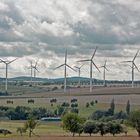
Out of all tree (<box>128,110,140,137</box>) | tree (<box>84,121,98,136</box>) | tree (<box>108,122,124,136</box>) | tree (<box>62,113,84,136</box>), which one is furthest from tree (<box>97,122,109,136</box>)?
tree (<box>62,113,84,136</box>)

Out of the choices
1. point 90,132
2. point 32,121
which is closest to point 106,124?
point 90,132

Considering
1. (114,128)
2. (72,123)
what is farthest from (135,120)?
(72,123)

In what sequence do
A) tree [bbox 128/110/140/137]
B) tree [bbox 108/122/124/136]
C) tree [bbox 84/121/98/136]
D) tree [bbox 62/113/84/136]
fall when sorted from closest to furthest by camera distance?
tree [bbox 128/110/140/137], tree [bbox 108/122/124/136], tree [bbox 84/121/98/136], tree [bbox 62/113/84/136]

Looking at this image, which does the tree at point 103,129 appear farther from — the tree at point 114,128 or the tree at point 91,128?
the tree at point 91,128

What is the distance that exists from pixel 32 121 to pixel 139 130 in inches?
1140

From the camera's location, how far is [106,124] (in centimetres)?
13775

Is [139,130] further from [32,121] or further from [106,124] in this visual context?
[32,121]

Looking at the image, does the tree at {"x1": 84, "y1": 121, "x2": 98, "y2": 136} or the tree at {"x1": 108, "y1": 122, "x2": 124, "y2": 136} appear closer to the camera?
the tree at {"x1": 108, "y1": 122, "x2": 124, "y2": 136}

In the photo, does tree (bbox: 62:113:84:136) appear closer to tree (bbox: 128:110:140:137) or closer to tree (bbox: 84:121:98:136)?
tree (bbox: 84:121:98:136)

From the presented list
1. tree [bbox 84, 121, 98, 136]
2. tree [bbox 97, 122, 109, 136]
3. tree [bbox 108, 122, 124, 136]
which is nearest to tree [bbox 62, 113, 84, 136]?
tree [bbox 84, 121, 98, 136]

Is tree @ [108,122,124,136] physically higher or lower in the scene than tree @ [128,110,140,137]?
lower

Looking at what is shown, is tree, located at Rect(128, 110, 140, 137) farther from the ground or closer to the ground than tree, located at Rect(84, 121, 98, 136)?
farther from the ground

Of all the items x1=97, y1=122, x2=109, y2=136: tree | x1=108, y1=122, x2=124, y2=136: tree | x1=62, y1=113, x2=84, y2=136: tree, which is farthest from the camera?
x1=62, y1=113, x2=84, y2=136: tree

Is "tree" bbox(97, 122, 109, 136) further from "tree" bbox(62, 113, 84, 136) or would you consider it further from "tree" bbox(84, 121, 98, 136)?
"tree" bbox(62, 113, 84, 136)
